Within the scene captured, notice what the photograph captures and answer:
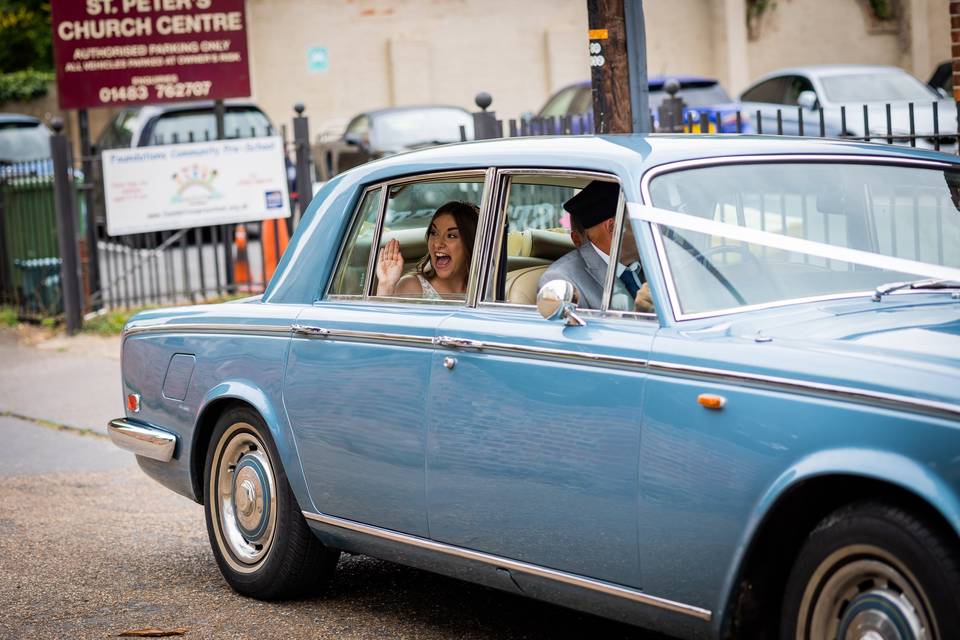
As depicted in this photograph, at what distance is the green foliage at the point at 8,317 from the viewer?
47.7 ft

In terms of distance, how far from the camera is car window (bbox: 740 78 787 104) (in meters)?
21.1

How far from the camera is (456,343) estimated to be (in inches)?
180

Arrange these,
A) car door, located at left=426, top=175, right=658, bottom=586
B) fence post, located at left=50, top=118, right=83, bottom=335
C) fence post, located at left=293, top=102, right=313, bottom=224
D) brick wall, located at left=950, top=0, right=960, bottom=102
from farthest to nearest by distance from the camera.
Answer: fence post, located at left=293, top=102, right=313, bottom=224 < fence post, located at left=50, top=118, right=83, bottom=335 < brick wall, located at left=950, top=0, right=960, bottom=102 < car door, located at left=426, top=175, right=658, bottom=586

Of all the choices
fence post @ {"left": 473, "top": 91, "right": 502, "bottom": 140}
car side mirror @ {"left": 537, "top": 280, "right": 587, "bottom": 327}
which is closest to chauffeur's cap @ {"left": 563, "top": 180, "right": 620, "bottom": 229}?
car side mirror @ {"left": 537, "top": 280, "right": 587, "bottom": 327}

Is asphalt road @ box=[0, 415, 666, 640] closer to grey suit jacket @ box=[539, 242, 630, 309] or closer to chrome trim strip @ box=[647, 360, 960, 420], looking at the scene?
grey suit jacket @ box=[539, 242, 630, 309]

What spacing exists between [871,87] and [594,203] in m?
16.3

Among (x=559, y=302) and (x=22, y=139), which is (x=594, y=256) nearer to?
(x=559, y=302)

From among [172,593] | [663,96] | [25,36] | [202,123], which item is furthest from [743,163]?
[25,36]

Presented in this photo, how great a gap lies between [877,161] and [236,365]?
2488 mm

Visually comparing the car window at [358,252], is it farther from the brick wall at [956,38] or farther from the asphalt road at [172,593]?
the brick wall at [956,38]

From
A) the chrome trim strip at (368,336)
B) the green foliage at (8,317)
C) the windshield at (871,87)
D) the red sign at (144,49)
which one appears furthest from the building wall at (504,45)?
the chrome trim strip at (368,336)

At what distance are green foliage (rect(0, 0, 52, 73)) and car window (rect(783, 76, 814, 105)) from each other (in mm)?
19670

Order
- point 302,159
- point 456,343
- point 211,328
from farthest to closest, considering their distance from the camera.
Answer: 1. point 302,159
2. point 211,328
3. point 456,343

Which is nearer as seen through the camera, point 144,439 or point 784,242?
point 784,242
